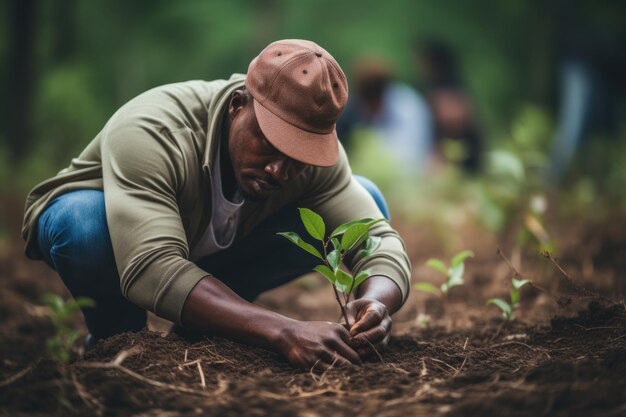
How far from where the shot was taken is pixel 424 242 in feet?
17.0

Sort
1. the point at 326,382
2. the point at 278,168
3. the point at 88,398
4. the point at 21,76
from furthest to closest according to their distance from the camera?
1. the point at 21,76
2. the point at 278,168
3. the point at 326,382
4. the point at 88,398

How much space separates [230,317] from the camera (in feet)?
6.63

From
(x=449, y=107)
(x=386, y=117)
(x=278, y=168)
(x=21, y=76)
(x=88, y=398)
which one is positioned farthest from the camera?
(x=449, y=107)

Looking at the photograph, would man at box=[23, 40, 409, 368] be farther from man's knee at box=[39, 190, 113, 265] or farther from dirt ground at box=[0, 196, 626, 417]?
dirt ground at box=[0, 196, 626, 417]

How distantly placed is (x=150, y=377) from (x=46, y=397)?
26cm

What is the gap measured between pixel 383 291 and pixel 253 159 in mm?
595

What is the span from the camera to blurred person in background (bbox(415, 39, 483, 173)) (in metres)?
8.18

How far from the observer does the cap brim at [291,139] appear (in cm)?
220

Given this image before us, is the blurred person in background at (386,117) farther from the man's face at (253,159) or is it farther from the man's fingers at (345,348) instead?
the man's fingers at (345,348)

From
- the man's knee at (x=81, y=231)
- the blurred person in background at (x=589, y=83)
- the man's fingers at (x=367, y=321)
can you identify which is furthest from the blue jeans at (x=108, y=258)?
the blurred person in background at (x=589, y=83)

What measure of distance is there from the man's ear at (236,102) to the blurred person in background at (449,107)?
572cm

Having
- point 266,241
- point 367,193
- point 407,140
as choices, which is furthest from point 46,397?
point 407,140

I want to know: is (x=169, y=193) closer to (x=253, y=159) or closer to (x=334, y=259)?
(x=253, y=159)

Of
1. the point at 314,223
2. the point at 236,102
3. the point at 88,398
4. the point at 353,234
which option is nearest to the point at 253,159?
the point at 236,102
